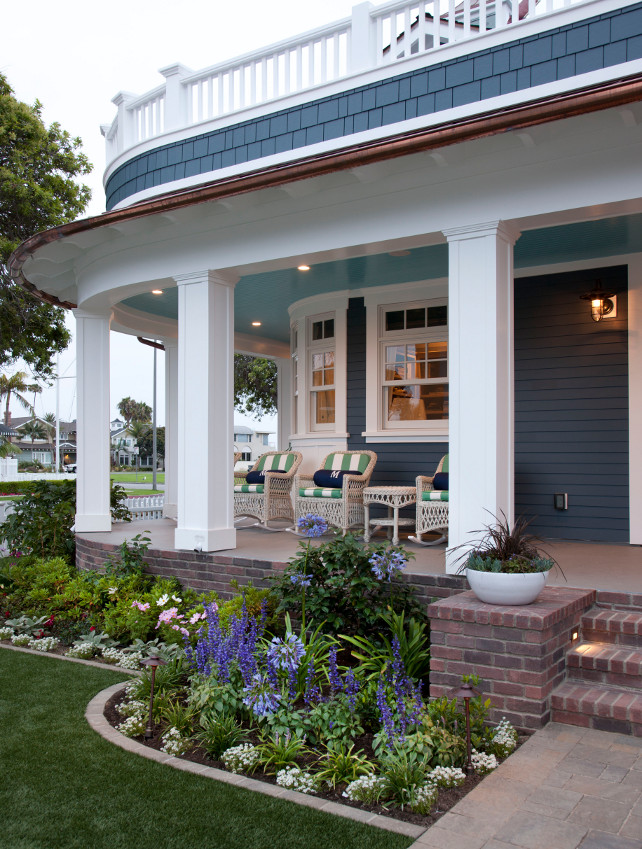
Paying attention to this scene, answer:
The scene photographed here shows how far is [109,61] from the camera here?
1401cm

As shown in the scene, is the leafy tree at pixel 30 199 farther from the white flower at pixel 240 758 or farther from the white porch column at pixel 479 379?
the white flower at pixel 240 758

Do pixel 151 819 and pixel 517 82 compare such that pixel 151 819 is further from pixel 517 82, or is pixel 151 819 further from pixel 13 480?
pixel 13 480

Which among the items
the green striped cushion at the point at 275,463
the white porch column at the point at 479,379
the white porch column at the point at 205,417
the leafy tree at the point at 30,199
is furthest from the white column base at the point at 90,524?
the leafy tree at the point at 30,199

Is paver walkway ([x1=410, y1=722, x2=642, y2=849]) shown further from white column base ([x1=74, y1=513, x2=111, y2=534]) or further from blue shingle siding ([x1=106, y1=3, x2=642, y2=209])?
white column base ([x1=74, y1=513, x2=111, y2=534])

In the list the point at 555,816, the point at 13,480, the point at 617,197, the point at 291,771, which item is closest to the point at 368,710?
the point at 291,771

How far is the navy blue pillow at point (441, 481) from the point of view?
6441mm

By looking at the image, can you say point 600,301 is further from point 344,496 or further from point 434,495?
point 344,496

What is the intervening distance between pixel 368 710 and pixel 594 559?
2.65 meters

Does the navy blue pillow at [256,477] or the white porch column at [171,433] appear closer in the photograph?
the navy blue pillow at [256,477]

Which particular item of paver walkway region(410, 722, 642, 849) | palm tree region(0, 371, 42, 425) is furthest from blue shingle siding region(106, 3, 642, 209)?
palm tree region(0, 371, 42, 425)

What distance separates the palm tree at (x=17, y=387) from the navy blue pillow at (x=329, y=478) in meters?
46.3

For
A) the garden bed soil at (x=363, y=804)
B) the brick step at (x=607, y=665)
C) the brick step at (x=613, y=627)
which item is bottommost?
the garden bed soil at (x=363, y=804)

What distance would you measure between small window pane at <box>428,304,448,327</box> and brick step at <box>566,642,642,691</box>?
4236 millimetres

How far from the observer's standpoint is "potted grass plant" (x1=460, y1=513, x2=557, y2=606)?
371 centimetres
